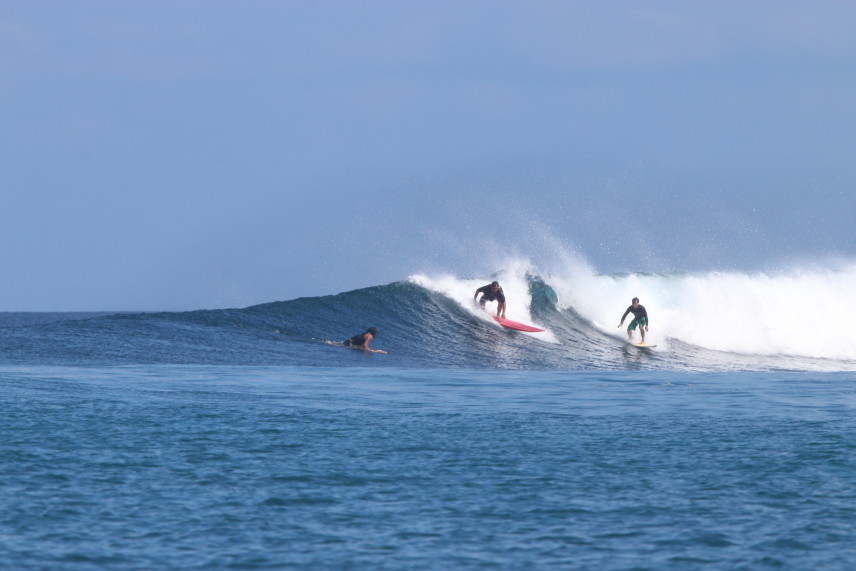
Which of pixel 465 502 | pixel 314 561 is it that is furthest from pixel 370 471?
pixel 314 561

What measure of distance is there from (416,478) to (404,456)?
1198mm

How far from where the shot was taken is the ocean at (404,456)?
26.2ft

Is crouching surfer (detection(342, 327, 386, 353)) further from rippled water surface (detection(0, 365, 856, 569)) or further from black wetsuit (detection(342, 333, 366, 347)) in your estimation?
rippled water surface (detection(0, 365, 856, 569))

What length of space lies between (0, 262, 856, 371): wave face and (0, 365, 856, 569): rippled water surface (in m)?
6.23

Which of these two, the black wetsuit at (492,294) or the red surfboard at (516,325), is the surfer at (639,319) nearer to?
the red surfboard at (516,325)

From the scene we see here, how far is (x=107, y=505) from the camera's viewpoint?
9.12m

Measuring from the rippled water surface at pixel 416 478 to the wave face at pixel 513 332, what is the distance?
6.23 metres

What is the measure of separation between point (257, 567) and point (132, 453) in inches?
185

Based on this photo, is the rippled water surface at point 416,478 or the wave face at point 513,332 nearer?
the rippled water surface at point 416,478

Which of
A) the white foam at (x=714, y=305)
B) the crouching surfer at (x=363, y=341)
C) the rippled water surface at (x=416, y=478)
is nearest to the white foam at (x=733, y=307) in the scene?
the white foam at (x=714, y=305)

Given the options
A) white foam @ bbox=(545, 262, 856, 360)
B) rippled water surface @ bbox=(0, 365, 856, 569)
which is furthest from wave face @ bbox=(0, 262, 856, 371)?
rippled water surface @ bbox=(0, 365, 856, 569)

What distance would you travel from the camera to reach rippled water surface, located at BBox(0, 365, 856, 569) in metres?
7.89

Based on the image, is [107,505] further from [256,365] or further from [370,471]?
[256,365]

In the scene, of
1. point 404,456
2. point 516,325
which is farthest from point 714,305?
point 404,456
